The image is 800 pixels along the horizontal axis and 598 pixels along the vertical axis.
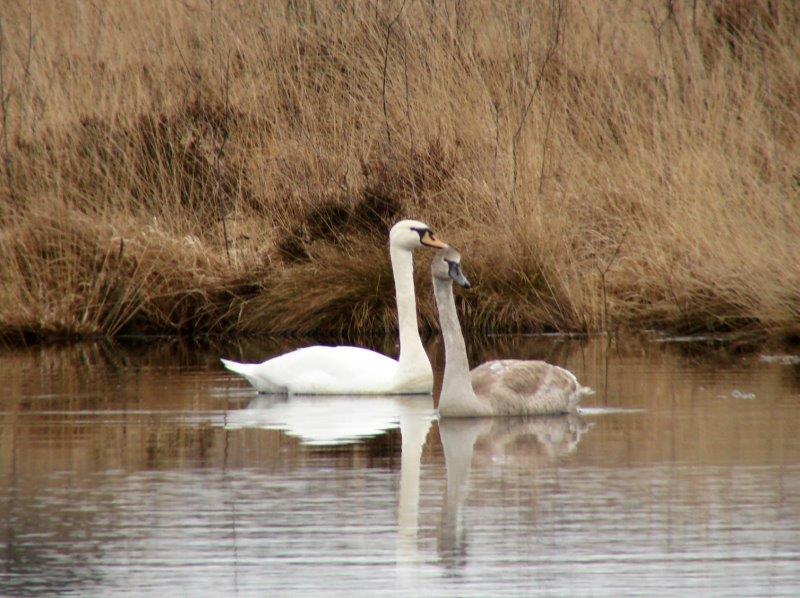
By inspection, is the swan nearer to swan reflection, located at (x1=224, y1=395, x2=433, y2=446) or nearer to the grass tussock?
swan reflection, located at (x1=224, y1=395, x2=433, y2=446)

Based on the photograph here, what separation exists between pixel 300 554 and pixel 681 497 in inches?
64.8

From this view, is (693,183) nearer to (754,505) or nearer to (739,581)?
(754,505)

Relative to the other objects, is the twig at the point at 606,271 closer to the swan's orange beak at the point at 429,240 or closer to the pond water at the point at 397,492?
the pond water at the point at 397,492

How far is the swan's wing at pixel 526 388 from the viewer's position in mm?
9305

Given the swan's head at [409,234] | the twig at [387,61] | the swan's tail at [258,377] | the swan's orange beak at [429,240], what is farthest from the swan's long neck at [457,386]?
the twig at [387,61]

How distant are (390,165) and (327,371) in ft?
16.5

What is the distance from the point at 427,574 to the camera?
17.6 feet

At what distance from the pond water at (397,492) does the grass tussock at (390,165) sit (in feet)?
10.2

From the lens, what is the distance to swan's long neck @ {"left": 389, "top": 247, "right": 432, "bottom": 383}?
1046cm

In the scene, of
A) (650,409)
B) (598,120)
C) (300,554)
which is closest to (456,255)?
(650,409)

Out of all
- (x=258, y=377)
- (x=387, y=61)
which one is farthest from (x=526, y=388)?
(x=387, y=61)

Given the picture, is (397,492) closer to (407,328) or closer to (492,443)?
(492,443)

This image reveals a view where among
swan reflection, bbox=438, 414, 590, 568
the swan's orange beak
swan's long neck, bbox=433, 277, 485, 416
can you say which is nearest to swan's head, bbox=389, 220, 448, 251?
the swan's orange beak

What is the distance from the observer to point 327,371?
1062cm
